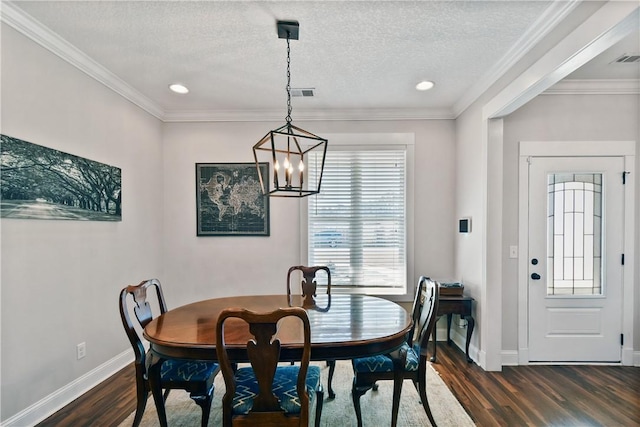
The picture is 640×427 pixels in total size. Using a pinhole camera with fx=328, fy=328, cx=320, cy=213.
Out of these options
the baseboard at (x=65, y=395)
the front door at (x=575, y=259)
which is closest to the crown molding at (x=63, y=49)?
the baseboard at (x=65, y=395)

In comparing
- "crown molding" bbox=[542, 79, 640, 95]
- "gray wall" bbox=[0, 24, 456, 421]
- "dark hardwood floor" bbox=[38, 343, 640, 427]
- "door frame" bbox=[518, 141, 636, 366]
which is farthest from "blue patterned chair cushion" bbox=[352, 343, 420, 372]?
"crown molding" bbox=[542, 79, 640, 95]

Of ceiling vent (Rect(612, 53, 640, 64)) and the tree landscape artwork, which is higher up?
ceiling vent (Rect(612, 53, 640, 64))

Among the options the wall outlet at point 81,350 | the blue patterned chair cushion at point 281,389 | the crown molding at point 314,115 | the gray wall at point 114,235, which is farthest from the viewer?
the crown molding at point 314,115

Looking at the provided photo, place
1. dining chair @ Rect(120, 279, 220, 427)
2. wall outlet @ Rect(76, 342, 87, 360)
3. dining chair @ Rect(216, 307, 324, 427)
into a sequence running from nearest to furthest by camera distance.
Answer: dining chair @ Rect(216, 307, 324, 427), dining chair @ Rect(120, 279, 220, 427), wall outlet @ Rect(76, 342, 87, 360)

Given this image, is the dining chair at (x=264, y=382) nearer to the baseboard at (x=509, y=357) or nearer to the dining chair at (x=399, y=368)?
the dining chair at (x=399, y=368)

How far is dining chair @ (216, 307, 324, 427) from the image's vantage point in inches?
57.2

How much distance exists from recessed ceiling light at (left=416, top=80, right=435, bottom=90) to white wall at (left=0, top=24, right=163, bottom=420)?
9.74 ft

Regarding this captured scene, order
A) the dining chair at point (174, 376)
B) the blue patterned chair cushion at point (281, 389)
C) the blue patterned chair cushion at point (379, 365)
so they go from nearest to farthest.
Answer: the blue patterned chair cushion at point (281, 389) → the dining chair at point (174, 376) → the blue patterned chair cushion at point (379, 365)

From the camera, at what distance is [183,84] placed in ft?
10.7

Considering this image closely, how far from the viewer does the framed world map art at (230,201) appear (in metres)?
4.00

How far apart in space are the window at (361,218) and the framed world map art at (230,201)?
24.8 inches

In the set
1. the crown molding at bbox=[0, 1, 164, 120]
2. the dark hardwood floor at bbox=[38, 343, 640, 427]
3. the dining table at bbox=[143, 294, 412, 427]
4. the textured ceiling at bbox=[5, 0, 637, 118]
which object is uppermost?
the textured ceiling at bbox=[5, 0, 637, 118]

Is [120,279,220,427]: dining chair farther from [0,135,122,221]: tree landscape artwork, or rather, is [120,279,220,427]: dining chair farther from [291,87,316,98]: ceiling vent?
[291,87,316,98]: ceiling vent

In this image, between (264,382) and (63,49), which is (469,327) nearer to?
(264,382)
